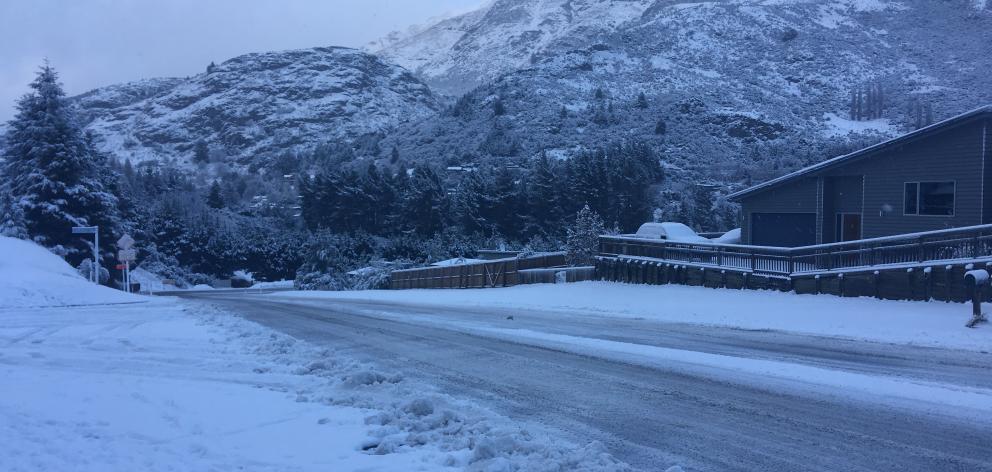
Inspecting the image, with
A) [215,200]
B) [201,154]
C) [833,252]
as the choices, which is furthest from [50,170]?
[201,154]

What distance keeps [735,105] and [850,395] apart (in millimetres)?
101570

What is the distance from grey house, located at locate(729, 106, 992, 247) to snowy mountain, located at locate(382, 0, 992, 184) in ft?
167

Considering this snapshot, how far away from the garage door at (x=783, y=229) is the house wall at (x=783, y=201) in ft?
0.70

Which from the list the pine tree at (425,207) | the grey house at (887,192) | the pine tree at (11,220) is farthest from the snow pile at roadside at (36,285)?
the pine tree at (425,207)

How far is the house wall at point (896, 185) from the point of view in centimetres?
2138

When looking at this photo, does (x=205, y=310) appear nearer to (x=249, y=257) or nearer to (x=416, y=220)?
(x=416, y=220)

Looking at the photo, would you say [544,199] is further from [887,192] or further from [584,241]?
[887,192]

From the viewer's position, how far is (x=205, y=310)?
72.9 feet

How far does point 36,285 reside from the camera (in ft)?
75.4

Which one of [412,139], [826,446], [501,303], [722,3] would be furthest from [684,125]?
[826,446]

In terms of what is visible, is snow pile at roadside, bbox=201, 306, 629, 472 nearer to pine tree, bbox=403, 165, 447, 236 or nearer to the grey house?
the grey house

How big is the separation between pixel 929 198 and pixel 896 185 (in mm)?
1157

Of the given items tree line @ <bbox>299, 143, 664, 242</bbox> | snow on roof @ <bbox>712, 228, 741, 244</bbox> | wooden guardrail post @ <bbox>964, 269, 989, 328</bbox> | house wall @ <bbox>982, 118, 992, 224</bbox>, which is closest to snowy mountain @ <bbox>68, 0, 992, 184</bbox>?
tree line @ <bbox>299, 143, 664, 242</bbox>

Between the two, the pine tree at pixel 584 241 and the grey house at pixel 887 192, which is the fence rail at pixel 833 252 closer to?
the grey house at pixel 887 192
